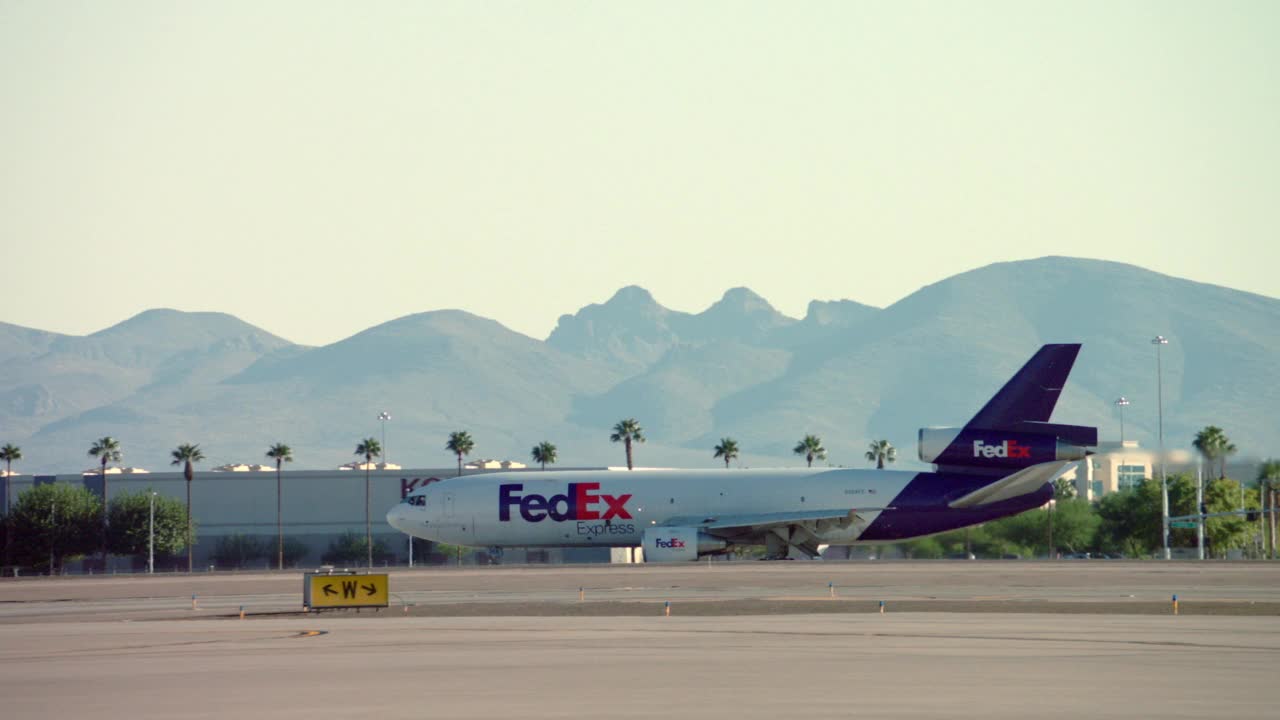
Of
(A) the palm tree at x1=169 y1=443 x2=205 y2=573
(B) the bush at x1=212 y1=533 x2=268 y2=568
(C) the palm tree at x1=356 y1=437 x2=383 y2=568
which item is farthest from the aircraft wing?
(B) the bush at x1=212 y1=533 x2=268 y2=568

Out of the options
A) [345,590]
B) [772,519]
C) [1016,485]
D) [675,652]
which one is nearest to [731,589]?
[345,590]

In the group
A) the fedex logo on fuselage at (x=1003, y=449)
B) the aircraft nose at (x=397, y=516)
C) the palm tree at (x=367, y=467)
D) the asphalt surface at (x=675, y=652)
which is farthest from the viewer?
the palm tree at (x=367, y=467)

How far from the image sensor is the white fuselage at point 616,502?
75.6 m

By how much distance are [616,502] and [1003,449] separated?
61.5ft

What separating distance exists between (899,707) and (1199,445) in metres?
127

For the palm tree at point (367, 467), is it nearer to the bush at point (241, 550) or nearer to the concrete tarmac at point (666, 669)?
the bush at point (241, 550)

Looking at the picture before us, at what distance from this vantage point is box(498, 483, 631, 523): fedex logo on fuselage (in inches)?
3031

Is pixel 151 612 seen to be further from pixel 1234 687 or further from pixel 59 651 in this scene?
pixel 1234 687

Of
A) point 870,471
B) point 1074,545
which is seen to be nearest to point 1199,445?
point 1074,545

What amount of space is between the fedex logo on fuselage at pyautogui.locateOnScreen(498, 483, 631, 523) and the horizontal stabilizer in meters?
16.3

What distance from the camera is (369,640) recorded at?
1417 inches

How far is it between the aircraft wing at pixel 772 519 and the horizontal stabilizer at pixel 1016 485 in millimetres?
4247

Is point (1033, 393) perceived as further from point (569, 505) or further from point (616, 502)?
point (569, 505)

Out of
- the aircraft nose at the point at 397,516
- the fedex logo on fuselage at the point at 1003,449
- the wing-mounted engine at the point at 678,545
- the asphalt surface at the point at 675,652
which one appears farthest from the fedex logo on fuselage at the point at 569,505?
the asphalt surface at the point at 675,652
